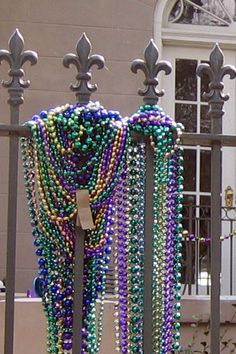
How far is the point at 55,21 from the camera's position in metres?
7.61

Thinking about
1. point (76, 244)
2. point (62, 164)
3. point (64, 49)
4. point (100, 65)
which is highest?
point (64, 49)

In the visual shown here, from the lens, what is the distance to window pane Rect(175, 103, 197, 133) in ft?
26.1

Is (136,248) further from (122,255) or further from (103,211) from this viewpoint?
(103,211)

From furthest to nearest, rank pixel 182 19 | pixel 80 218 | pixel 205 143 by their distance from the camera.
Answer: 1. pixel 182 19
2. pixel 205 143
3. pixel 80 218

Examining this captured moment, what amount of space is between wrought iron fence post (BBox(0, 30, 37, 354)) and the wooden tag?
20 cm

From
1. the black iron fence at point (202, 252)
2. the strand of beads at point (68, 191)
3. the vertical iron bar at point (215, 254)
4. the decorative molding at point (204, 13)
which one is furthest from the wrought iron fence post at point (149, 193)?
the decorative molding at point (204, 13)

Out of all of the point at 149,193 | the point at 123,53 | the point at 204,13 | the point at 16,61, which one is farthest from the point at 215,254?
the point at 204,13

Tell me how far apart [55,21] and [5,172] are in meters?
1.39

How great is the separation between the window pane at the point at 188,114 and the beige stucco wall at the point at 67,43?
0.52m

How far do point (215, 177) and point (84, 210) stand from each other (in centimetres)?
45

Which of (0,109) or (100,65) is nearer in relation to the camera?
(100,65)

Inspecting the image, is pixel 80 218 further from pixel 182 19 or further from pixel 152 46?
pixel 182 19

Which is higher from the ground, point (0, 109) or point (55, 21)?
point (55, 21)

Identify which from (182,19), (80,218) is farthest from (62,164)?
(182,19)
